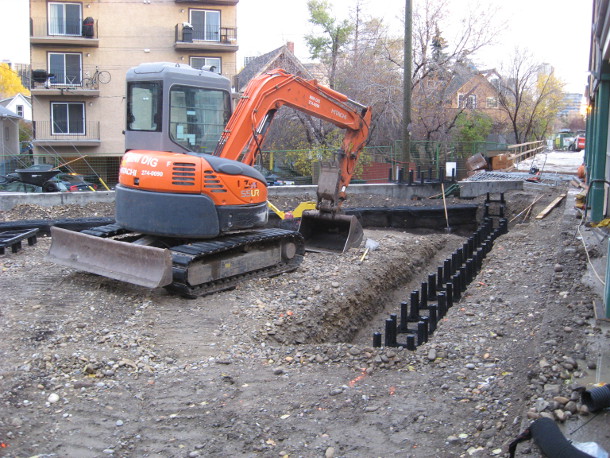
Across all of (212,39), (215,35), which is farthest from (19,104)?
(215,35)

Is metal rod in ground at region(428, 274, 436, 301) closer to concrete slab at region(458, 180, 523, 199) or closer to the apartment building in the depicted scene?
concrete slab at region(458, 180, 523, 199)

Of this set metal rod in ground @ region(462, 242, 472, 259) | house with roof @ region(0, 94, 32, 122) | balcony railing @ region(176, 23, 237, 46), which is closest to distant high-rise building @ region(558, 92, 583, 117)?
balcony railing @ region(176, 23, 237, 46)

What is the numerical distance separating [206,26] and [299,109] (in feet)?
71.5

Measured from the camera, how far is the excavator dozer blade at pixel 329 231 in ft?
39.7

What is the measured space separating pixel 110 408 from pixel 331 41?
28973mm

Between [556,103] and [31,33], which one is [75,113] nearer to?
[31,33]

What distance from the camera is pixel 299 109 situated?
11570mm

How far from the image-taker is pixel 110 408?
18.0 ft

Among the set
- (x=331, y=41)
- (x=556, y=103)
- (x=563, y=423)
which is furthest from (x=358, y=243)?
(x=556, y=103)

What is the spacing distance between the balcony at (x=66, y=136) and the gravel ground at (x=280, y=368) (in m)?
21.4

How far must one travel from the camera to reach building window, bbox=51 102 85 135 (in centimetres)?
3066

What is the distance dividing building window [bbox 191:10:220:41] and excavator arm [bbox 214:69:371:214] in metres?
20.7

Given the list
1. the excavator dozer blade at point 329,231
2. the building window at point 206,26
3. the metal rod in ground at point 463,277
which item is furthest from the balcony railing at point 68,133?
the metal rod in ground at point 463,277

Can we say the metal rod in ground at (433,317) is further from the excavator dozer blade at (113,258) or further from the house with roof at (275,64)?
the house with roof at (275,64)
